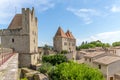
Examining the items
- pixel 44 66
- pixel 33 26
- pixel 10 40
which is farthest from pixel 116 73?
pixel 10 40

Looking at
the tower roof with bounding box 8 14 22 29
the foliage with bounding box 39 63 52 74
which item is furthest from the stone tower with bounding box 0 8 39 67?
the foliage with bounding box 39 63 52 74

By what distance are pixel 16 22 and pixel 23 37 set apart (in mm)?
4166

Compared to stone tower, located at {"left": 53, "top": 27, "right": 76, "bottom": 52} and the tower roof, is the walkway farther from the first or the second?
stone tower, located at {"left": 53, "top": 27, "right": 76, "bottom": 52}

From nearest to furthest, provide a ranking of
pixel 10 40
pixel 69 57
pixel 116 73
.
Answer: pixel 116 73 → pixel 10 40 → pixel 69 57

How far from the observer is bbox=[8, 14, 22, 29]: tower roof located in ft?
135

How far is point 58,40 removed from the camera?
65.0m

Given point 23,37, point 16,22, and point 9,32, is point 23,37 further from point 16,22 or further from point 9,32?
point 16,22

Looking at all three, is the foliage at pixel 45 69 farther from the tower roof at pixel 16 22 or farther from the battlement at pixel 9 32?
the tower roof at pixel 16 22

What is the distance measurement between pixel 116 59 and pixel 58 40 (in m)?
34.5

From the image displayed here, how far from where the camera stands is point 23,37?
40.0m

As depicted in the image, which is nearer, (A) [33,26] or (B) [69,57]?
(A) [33,26]

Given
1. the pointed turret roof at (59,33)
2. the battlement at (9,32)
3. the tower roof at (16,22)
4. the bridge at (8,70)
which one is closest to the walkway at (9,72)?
the bridge at (8,70)

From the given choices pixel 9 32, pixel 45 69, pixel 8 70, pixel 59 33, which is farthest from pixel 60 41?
pixel 8 70

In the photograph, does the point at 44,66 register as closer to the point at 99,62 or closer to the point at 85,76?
the point at 99,62
